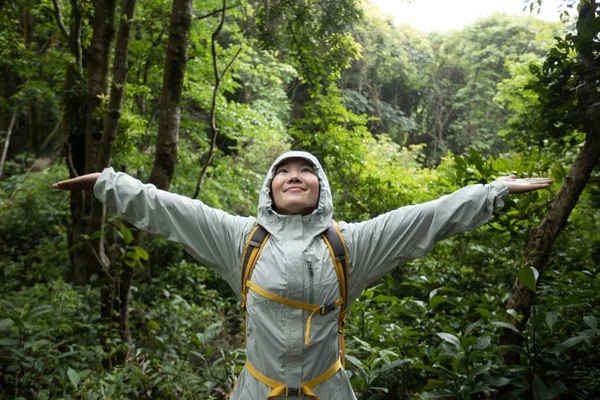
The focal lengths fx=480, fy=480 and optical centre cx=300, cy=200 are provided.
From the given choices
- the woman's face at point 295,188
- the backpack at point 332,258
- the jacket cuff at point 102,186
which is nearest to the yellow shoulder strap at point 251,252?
the backpack at point 332,258

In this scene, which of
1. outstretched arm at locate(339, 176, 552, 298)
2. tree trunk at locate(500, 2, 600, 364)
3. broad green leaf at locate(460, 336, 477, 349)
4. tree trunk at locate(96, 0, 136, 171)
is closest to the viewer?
outstretched arm at locate(339, 176, 552, 298)

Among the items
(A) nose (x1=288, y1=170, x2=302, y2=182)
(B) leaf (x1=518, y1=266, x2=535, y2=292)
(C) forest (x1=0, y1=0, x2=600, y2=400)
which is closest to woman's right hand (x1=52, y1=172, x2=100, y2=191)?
(A) nose (x1=288, y1=170, x2=302, y2=182)

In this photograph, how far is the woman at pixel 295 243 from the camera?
1.85m

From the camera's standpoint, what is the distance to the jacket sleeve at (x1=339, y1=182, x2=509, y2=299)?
192 cm

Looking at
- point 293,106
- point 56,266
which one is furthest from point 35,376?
point 293,106

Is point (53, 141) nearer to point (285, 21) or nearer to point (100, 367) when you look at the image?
point (285, 21)

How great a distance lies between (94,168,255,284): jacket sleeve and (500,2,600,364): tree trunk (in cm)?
159

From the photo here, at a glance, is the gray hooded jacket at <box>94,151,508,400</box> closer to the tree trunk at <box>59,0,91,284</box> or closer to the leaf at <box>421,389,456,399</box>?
the leaf at <box>421,389,456,399</box>

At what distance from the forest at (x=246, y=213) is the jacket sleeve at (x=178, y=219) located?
116 cm

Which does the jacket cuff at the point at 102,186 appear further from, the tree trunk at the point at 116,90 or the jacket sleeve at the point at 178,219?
the tree trunk at the point at 116,90

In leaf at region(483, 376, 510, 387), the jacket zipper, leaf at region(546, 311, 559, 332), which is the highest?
the jacket zipper

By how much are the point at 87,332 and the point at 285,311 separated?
313 centimetres

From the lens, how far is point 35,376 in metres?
3.06

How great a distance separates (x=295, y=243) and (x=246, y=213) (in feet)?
27.5
